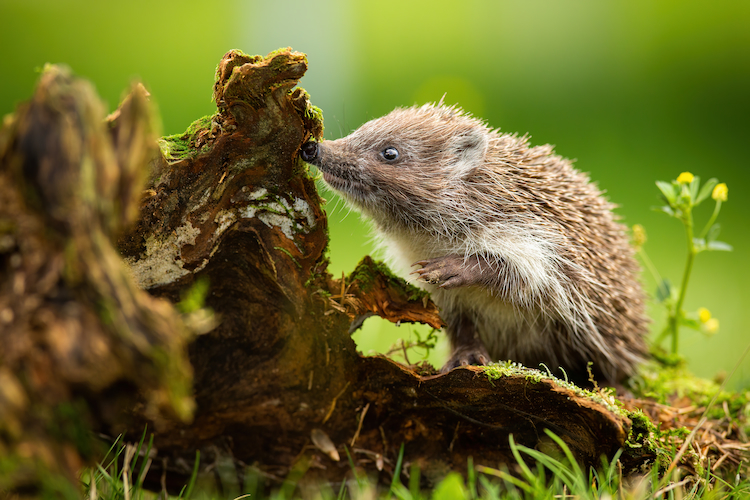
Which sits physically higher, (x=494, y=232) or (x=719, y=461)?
(x=494, y=232)

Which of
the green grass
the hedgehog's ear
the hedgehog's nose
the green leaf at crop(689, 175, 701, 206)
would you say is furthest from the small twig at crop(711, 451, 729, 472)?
the hedgehog's nose

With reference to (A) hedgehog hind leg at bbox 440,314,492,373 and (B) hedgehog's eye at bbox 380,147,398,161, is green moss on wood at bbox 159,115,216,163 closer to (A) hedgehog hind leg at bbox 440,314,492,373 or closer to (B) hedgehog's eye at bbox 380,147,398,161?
(B) hedgehog's eye at bbox 380,147,398,161

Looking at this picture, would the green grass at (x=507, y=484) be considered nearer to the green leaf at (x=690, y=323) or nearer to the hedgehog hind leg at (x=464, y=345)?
the hedgehog hind leg at (x=464, y=345)

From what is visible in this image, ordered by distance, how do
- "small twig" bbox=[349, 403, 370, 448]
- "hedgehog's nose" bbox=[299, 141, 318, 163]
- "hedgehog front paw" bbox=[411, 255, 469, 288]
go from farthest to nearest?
1. "hedgehog front paw" bbox=[411, 255, 469, 288]
2. "hedgehog's nose" bbox=[299, 141, 318, 163]
3. "small twig" bbox=[349, 403, 370, 448]

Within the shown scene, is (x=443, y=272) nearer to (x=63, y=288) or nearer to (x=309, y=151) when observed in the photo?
(x=309, y=151)

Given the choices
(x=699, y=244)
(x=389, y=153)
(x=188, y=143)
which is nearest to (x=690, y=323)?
(x=699, y=244)

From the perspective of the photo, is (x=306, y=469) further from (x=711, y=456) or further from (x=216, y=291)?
(x=711, y=456)

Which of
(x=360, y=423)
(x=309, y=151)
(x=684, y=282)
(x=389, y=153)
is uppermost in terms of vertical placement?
(x=389, y=153)
